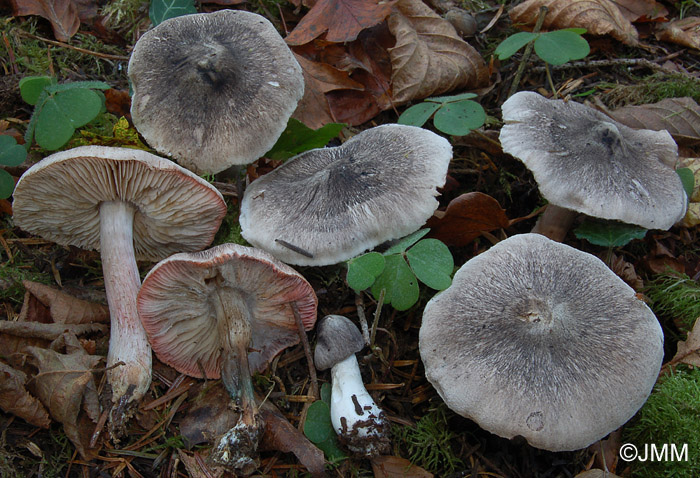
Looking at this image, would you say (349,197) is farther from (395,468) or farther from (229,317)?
(395,468)

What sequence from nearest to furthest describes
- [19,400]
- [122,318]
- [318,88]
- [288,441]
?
[19,400] → [288,441] → [122,318] → [318,88]

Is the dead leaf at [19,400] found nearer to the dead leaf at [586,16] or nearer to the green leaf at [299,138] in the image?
the green leaf at [299,138]

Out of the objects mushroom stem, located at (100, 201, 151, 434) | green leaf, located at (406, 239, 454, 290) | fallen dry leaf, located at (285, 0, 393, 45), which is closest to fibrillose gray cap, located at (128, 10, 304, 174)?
mushroom stem, located at (100, 201, 151, 434)

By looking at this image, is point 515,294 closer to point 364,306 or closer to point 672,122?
point 364,306

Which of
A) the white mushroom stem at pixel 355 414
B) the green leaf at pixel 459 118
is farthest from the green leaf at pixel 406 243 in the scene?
the green leaf at pixel 459 118

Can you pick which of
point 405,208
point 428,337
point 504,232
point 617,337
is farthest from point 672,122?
point 428,337

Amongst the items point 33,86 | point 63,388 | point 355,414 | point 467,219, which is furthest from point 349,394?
point 33,86
